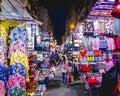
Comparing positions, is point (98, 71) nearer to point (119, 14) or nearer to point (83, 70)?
point (83, 70)

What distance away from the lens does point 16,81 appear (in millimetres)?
7824

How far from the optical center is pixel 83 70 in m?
15.1

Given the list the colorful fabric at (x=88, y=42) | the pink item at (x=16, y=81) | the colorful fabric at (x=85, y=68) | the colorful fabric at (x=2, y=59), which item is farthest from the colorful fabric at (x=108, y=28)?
the colorful fabric at (x=2, y=59)

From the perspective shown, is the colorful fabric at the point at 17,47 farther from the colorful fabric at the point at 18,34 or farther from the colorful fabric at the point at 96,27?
the colorful fabric at the point at 96,27

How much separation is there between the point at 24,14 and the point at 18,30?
2.46 metres

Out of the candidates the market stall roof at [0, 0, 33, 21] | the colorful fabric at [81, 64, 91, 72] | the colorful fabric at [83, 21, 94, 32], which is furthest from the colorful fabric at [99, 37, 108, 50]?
the market stall roof at [0, 0, 33, 21]

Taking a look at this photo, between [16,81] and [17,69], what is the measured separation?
1.06ft

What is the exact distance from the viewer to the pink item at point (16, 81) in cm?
771

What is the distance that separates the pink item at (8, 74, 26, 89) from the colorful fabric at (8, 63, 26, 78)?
0.09m

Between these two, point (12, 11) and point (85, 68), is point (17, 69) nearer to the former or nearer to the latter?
point (12, 11)

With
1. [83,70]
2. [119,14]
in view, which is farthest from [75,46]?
[119,14]

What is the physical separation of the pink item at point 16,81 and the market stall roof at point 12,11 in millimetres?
2103

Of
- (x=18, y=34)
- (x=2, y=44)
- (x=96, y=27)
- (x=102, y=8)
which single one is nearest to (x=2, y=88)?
(x=2, y=44)

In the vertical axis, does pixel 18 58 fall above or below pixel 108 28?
below
